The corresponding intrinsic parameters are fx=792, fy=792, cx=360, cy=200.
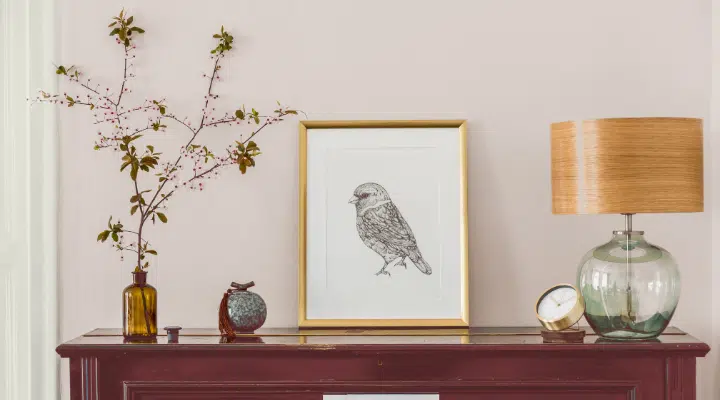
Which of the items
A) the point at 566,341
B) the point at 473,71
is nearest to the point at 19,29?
the point at 473,71

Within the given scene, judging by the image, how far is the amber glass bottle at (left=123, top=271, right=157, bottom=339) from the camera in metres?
2.42

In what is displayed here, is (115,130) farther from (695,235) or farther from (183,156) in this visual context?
(695,235)

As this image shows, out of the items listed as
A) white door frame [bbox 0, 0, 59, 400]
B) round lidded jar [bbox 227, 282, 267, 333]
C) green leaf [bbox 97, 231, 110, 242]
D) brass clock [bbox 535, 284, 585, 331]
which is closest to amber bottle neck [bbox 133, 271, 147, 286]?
green leaf [bbox 97, 231, 110, 242]

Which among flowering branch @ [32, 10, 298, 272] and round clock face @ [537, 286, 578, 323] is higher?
flowering branch @ [32, 10, 298, 272]

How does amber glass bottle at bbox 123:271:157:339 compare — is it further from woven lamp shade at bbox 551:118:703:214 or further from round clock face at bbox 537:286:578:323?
woven lamp shade at bbox 551:118:703:214

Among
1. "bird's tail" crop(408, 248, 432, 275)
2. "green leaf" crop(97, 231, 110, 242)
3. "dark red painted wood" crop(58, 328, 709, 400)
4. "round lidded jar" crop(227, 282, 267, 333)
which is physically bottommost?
"dark red painted wood" crop(58, 328, 709, 400)

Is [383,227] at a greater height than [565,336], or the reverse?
[383,227]

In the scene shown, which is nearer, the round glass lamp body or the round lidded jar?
the round glass lamp body

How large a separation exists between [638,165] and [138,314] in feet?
5.03

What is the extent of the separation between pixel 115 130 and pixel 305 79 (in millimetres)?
673

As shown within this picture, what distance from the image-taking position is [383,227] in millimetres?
2633

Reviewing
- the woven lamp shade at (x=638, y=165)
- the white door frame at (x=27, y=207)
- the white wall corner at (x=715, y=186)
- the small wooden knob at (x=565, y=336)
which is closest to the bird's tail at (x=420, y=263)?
the small wooden knob at (x=565, y=336)

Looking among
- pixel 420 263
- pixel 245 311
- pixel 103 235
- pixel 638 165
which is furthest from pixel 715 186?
pixel 103 235

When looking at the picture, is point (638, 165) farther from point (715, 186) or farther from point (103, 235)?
point (103, 235)
